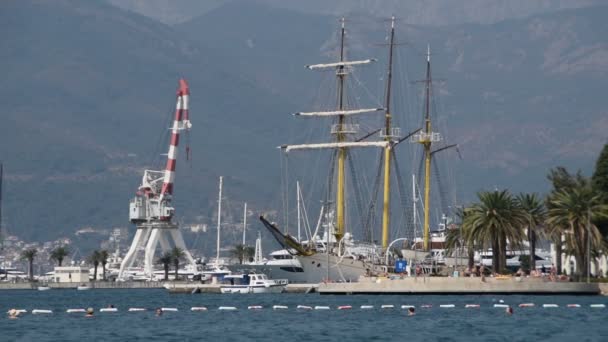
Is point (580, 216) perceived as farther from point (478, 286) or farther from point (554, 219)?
point (478, 286)

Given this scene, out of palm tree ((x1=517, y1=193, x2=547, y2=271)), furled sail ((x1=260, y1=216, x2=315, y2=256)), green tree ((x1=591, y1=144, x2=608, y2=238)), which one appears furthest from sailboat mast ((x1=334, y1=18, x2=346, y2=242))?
green tree ((x1=591, y1=144, x2=608, y2=238))

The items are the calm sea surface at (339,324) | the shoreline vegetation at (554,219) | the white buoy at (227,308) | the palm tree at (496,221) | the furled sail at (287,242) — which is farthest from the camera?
the furled sail at (287,242)

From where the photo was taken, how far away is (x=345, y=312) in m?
111

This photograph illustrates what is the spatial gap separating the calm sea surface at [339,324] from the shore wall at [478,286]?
4690 millimetres

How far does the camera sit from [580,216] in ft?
447

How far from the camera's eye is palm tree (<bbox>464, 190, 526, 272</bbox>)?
Result: 143 metres

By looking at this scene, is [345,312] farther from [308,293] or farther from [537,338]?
[308,293]

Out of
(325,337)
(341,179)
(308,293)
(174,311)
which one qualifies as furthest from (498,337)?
(341,179)

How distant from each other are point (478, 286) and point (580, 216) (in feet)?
Result: 40.8

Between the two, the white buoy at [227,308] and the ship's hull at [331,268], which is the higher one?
the ship's hull at [331,268]

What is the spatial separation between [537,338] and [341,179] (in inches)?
4050

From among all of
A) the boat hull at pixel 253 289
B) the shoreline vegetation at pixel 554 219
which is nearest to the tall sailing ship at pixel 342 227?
the boat hull at pixel 253 289

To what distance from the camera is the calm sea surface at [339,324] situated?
8644cm

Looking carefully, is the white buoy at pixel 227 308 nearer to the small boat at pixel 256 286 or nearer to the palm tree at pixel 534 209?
the palm tree at pixel 534 209
